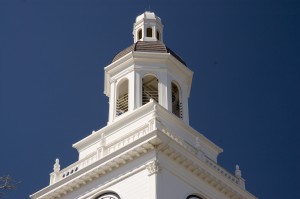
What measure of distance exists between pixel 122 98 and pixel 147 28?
5.57m

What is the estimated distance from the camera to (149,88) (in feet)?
152

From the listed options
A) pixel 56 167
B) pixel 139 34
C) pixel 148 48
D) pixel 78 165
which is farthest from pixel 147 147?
pixel 139 34

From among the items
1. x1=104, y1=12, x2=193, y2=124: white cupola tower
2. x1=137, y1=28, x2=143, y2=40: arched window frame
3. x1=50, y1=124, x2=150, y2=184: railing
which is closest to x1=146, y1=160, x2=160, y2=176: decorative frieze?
x1=50, y1=124, x2=150, y2=184: railing

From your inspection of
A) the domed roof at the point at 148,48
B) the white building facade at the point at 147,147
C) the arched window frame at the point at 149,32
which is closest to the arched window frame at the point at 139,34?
the arched window frame at the point at 149,32

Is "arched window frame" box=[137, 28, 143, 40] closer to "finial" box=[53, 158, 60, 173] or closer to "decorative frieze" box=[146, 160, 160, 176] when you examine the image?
"finial" box=[53, 158, 60, 173]

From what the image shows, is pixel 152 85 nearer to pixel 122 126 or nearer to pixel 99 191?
pixel 122 126

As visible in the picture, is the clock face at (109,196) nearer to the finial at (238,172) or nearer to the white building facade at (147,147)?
the white building facade at (147,147)

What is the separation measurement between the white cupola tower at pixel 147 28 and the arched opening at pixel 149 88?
3651 millimetres

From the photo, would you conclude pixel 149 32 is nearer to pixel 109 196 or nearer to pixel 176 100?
pixel 176 100

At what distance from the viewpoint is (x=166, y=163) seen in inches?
1522

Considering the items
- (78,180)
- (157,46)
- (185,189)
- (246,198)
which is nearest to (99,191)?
(78,180)

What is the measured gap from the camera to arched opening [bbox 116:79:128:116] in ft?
148

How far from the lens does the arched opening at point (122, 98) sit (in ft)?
148

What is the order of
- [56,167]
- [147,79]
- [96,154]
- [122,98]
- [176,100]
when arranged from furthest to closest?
[176,100], [147,79], [122,98], [56,167], [96,154]
